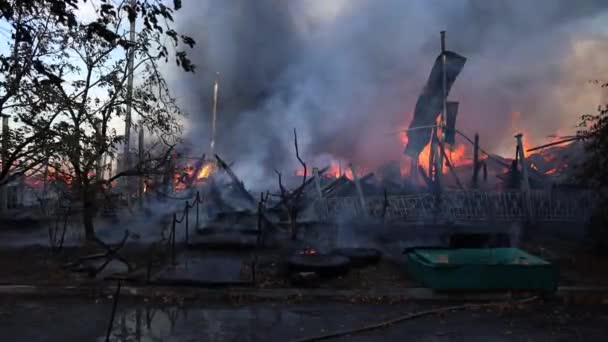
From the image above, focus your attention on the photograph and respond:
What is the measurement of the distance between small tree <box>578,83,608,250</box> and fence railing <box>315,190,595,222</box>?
159 centimetres

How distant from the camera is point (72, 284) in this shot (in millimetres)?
8195

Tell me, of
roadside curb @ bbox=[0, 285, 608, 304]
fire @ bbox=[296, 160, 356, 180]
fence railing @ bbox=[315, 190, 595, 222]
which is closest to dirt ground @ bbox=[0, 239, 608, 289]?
roadside curb @ bbox=[0, 285, 608, 304]

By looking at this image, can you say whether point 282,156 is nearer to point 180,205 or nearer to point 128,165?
point 180,205

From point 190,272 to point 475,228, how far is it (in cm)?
768

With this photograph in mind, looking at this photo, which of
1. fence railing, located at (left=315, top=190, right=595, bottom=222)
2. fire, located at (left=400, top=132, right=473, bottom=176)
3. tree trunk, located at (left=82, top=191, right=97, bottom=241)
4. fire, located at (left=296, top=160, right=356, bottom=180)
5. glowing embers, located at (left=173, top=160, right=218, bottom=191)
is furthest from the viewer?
fire, located at (left=400, top=132, right=473, bottom=176)

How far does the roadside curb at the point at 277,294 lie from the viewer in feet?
25.3

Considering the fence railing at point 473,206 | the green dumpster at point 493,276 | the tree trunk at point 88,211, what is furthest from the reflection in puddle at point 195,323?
the fence railing at point 473,206

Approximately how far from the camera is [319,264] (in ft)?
28.2

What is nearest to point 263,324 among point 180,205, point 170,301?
point 170,301

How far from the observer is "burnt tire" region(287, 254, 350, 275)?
8501mm

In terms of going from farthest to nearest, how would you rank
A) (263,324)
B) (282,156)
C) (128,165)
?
(282,156) → (128,165) → (263,324)

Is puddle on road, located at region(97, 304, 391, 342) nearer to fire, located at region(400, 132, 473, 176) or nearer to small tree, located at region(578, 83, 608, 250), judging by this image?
small tree, located at region(578, 83, 608, 250)

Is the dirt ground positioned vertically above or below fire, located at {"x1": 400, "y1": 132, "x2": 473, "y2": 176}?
below

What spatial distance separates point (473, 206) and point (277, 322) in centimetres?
876
